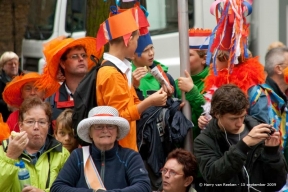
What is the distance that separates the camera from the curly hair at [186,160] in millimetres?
6449

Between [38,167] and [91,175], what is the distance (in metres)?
0.55

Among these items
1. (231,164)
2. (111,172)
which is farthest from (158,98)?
(231,164)

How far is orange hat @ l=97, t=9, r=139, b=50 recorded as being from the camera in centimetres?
639

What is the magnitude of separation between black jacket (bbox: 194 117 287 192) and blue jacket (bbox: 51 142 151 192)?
18.0 inches

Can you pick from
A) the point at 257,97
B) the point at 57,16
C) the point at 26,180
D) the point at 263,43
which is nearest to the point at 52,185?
the point at 26,180

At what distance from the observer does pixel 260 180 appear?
6102 mm

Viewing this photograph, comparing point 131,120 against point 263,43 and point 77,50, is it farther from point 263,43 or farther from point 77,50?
point 263,43

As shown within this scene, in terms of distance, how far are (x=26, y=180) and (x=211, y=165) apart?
52.5 inches

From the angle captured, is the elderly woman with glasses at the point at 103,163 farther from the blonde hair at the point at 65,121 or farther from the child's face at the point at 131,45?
the blonde hair at the point at 65,121

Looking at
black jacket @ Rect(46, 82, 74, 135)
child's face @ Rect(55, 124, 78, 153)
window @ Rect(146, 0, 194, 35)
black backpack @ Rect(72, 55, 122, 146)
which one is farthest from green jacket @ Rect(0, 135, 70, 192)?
window @ Rect(146, 0, 194, 35)

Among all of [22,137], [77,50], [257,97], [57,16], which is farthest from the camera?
[57,16]

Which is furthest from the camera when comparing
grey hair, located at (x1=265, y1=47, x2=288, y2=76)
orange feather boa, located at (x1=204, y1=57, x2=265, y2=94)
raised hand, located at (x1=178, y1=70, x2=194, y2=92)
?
grey hair, located at (x1=265, y1=47, x2=288, y2=76)

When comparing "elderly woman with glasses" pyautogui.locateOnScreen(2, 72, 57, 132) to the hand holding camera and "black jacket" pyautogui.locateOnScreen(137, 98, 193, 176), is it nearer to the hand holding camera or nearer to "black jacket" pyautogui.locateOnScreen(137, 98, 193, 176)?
"black jacket" pyautogui.locateOnScreen(137, 98, 193, 176)

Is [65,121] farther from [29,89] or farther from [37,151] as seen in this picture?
[29,89]
